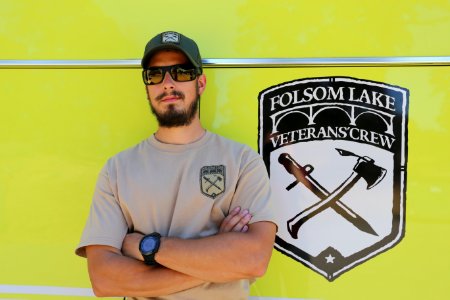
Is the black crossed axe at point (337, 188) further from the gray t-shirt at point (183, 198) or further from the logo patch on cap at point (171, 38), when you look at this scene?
the logo patch on cap at point (171, 38)

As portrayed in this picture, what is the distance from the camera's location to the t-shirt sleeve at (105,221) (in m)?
1.62

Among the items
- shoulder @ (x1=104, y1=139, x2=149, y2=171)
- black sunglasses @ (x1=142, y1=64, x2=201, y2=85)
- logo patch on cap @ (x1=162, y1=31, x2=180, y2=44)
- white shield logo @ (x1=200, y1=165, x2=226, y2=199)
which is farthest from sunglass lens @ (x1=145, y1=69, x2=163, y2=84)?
white shield logo @ (x1=200, y1=165, x2=226, y2=199)

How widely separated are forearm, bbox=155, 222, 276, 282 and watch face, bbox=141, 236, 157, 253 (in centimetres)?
3

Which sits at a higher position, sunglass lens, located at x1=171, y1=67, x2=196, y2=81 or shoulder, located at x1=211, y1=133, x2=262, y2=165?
sunglass lens, located at x1=171, y1=67, x2=196, y2=81

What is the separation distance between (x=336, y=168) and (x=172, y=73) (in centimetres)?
76

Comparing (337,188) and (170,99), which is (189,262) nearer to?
(170,99)

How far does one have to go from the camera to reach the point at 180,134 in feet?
5.79

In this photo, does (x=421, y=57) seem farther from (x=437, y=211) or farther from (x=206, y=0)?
(x=206, y=0)

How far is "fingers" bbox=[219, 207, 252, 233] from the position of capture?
1581 mm

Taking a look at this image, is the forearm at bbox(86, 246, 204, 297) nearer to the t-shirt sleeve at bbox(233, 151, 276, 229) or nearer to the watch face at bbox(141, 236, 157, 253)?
the watch face at bbox(141, 236, 157, 253)

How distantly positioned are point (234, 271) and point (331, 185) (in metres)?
0.60

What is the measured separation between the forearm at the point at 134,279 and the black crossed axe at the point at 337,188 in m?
0.55

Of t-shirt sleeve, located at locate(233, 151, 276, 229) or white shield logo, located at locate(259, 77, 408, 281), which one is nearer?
t-shirt sleeve, located at locate(233, 151, 276, 229)

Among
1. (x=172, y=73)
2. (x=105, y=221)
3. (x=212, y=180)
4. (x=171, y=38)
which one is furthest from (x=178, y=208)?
(x=171, y=38)
